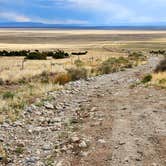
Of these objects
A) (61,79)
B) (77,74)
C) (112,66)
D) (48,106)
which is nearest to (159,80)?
(61,79)

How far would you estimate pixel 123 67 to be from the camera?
141 feet

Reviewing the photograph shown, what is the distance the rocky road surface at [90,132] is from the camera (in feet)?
36.4

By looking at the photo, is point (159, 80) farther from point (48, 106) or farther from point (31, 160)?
point (31, 160)

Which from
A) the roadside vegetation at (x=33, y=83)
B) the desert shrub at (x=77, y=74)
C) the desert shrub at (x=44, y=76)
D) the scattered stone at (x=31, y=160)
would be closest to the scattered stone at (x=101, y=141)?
the scattered stone at (x=31, y=160)

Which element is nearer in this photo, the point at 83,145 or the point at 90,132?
the point at 83,145

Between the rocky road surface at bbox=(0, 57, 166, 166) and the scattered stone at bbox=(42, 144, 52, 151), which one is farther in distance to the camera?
the scattered stone at bbox=(42, 144, 52, 151)

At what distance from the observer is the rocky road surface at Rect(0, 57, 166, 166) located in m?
11.1

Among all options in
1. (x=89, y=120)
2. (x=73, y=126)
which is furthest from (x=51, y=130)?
(x=89, y=120)

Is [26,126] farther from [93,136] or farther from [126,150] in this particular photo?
[126,150]

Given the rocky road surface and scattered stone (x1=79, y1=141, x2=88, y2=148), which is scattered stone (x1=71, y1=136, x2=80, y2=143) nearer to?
the rocky road surface

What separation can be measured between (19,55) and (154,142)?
176 feet

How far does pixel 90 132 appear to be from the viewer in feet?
45.8

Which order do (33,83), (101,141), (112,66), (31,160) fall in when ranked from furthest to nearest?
1. (112,66)
2. (33,83)
3. (101,141)
4. (31,160)

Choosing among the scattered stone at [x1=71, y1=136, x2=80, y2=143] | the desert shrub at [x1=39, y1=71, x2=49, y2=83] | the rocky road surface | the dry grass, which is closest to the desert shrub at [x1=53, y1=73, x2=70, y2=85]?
the desert shrub at [x1=39, y1=71, x2=49, y2=83]
